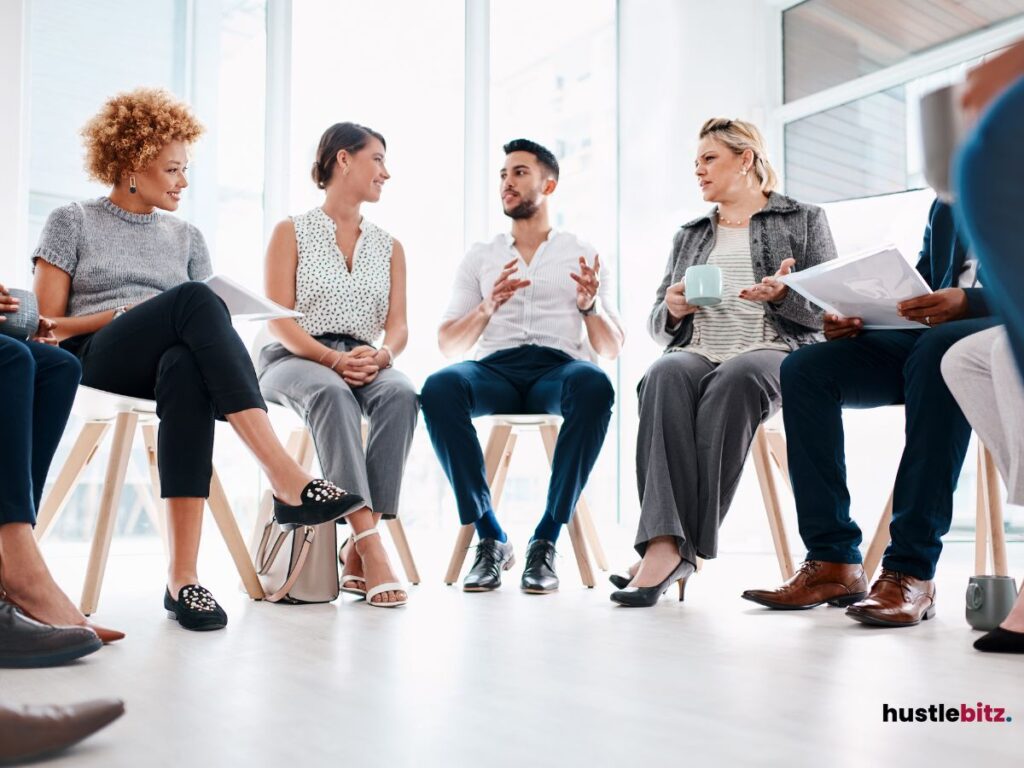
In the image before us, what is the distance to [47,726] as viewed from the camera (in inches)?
34.6

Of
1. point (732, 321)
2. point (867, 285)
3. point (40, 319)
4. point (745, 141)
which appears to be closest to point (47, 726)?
point (40, 319)

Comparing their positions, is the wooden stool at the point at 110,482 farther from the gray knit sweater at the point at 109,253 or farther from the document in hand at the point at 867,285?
the document in hand at the point at 867,285

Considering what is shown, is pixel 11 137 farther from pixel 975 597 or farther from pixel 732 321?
pixel 975 597

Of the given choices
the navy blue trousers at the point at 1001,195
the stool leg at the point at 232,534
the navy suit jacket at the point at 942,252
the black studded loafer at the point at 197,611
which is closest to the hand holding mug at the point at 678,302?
the navy suit jacket at the point at 942,252

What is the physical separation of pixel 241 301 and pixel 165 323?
0.20m

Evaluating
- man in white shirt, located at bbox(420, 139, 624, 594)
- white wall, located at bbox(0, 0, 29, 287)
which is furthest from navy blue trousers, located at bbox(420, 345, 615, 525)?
white wall, located at bbox(0, 0, 29, 287)

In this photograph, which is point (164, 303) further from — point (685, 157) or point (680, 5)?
point (680, 5)

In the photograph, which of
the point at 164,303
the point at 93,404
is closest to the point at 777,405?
the point at 164,303

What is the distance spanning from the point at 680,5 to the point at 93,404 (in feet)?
9.90

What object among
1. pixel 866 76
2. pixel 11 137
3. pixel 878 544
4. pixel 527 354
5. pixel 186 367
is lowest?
pixel 878 544

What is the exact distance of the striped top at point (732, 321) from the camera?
7.45ft

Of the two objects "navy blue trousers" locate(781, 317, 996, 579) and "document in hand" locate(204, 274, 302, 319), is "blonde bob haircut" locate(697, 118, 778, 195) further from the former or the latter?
"document in hand" locate(204, 274, 302, 319)

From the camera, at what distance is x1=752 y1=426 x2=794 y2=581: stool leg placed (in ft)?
7.34

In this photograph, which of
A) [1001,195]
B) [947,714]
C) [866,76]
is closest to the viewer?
[1001,195]
